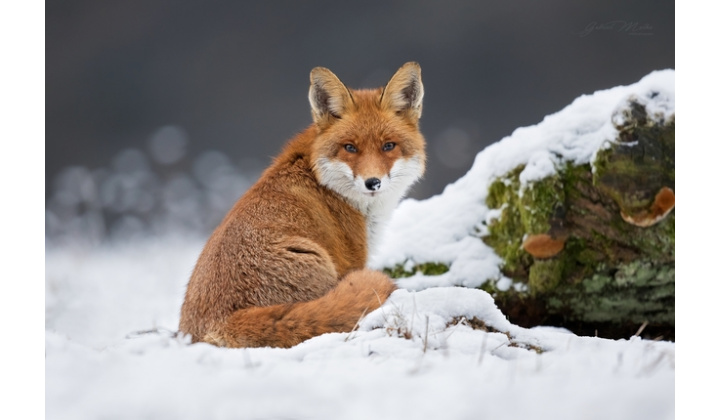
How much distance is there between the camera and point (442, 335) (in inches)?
114

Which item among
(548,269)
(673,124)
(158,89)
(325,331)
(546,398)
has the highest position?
(158,89)

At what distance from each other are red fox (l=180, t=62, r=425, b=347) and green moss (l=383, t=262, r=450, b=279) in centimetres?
116

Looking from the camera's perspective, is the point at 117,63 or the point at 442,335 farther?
the point at 117,63

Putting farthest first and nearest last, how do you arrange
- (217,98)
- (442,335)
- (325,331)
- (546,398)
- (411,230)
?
(411,230) < (217,98) < (325,331) < (442,335) < (546,398)

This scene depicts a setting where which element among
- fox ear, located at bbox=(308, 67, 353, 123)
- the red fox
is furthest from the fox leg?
fox ear, located at bbox=(308, 67, 353, 123)

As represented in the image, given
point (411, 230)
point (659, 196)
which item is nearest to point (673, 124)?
point (659, 196)

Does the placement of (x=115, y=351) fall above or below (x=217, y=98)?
below

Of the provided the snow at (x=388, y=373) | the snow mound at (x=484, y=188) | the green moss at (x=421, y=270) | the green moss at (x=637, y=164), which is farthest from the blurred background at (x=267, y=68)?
the green moss at (x=421, y=270)

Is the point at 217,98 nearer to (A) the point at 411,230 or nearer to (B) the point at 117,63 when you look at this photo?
(B) the point at 117,63

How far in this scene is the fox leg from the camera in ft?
10.2

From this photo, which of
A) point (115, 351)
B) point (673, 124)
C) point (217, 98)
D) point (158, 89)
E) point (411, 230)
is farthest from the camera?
point (411, 230)

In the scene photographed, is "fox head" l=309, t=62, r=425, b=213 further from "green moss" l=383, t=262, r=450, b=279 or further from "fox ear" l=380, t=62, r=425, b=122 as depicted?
"green moss" l=383, t=262, r=450, b=279

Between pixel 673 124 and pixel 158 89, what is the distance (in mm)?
3197

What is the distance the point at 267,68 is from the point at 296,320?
184 cm
